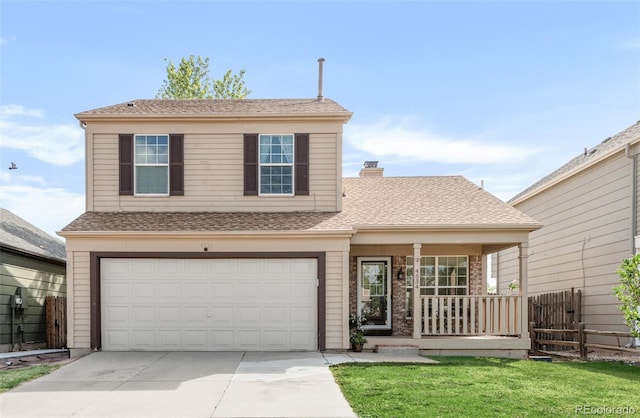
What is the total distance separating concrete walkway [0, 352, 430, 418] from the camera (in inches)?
291

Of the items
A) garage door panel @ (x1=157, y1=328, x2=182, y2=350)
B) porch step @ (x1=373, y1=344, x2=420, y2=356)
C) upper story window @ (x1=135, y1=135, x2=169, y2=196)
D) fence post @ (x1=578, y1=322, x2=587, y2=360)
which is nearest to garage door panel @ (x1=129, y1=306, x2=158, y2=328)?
garage door panel @ (x1=157, y1=328, x2=182, y2=350)

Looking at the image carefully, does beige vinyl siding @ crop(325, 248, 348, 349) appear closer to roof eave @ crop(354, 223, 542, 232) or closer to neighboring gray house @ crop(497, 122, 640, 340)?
roof eave @ crop(354, 223, 542, 232)

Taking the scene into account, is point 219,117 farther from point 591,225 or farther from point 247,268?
point 591,225

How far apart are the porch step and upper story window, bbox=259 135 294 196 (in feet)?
14.0

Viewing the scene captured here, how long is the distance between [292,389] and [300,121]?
7.02 metres

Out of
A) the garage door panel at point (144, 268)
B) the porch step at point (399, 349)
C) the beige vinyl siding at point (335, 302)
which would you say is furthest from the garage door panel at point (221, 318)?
the porch step at point (399, 349)

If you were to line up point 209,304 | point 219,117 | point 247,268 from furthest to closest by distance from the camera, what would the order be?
point 219,117, point 247,268, point 209,304

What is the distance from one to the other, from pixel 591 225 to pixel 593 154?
6.79 feet

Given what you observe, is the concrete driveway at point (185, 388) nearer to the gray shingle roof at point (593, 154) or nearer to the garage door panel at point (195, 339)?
the garage door panel at point (195, 339)

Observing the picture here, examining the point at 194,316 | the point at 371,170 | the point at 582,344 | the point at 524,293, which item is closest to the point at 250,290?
the point at 194,316

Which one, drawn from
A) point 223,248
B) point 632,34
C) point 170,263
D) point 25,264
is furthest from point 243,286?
point 632,34

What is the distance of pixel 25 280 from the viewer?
14938 mm

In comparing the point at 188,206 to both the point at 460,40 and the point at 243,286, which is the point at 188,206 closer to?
the point at 243,286

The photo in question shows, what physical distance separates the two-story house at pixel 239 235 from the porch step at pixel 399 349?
0.48 feet
